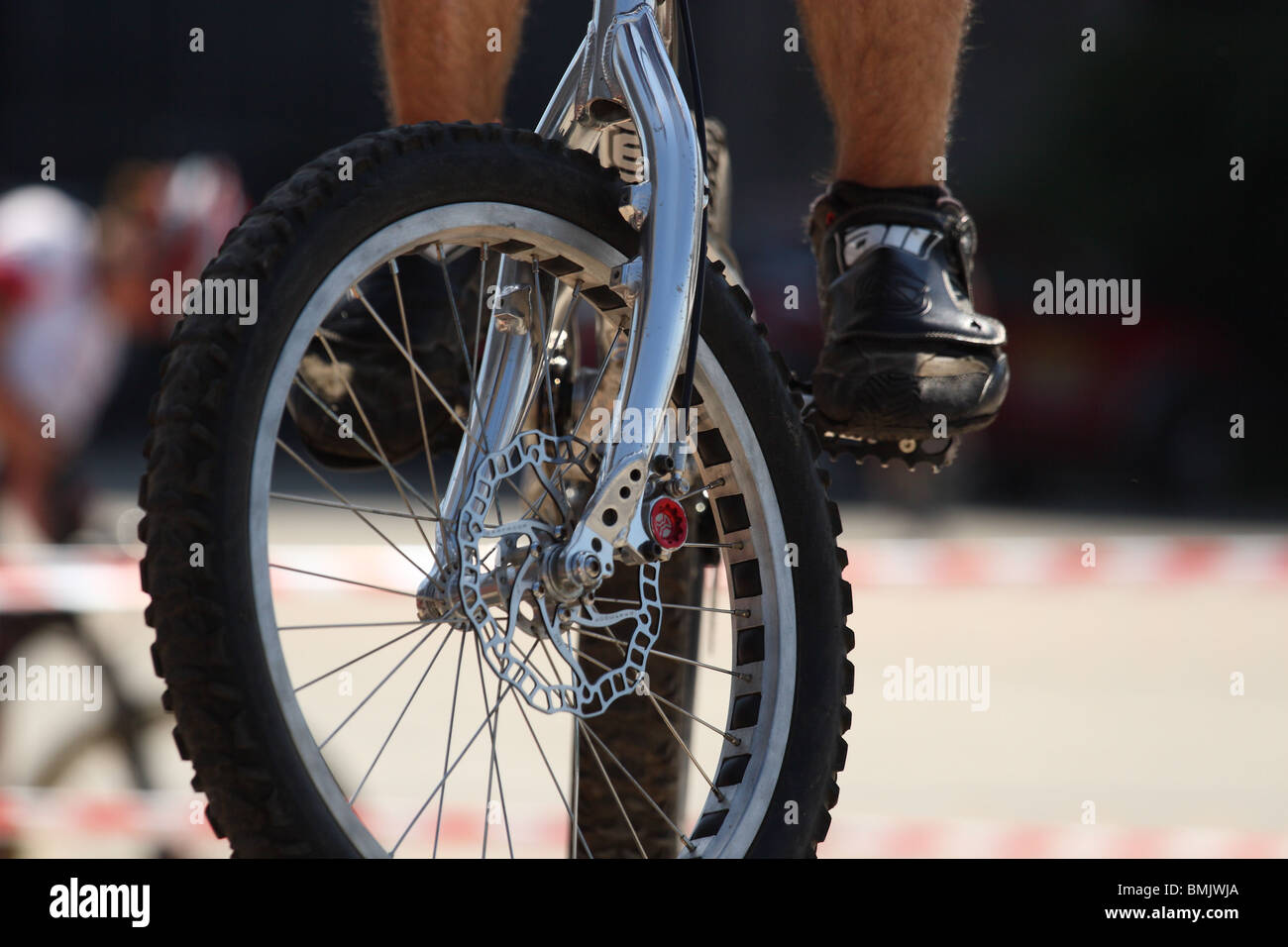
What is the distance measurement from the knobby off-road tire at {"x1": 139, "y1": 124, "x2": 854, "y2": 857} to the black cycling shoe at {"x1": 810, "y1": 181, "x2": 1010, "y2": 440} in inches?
17.2

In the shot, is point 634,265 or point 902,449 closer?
point 634,265

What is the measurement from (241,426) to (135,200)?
370 centimetres

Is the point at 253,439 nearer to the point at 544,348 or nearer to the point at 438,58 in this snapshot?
the point at 544,348

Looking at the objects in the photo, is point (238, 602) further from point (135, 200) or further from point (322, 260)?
point (135, 200)

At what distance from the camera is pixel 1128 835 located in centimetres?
370

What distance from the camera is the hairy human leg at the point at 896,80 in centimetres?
236

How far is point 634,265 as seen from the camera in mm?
1699

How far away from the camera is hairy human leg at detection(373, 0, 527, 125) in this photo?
232 cm

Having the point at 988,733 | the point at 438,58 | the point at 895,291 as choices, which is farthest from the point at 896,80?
the point at 988,733

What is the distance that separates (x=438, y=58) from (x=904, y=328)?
0.77m

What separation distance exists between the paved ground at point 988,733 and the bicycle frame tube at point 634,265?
825 millimetres

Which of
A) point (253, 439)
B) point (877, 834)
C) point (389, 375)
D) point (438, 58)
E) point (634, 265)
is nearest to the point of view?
point (253, 439)

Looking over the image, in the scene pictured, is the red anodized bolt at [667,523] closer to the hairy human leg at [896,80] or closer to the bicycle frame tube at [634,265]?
the bicycle frame tube at [634,265]
